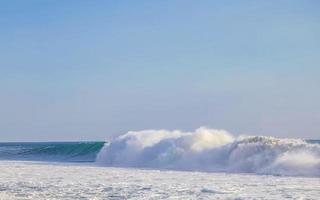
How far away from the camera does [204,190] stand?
1135cm

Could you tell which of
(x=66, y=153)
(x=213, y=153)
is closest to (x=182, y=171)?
(x=213, y=153)

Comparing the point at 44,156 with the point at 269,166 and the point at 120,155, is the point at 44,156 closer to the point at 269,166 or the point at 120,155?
the point at 120,155

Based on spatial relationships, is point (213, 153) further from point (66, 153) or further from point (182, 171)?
point (66, 153)

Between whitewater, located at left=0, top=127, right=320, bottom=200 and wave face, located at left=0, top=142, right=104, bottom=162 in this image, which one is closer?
whitewater, located at left=0, top=127, right=320, bottom=200

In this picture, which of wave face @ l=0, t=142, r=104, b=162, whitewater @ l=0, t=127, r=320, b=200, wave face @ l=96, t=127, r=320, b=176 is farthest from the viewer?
wave face @ l=0, t=142, r=104, b=162

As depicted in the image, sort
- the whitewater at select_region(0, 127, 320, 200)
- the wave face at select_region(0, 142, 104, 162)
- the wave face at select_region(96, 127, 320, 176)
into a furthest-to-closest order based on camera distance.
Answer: the wave face at select_region(0, 142, 104, 162)
the wave face at select_region(96, 127, 320, 176)
the whitewater at select_region(0, 127, 320, 200)

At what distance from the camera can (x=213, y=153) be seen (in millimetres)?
22062

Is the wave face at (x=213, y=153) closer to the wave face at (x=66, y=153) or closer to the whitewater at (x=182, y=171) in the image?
the whitewater at (x=182, y=171)

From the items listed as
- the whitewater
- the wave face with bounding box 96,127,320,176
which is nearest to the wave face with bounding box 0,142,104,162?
the whitewater

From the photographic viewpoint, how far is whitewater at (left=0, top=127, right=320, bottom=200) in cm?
1108

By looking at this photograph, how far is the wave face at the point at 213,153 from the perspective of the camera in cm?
1792

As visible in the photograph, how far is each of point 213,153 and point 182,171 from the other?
4160 millimetres

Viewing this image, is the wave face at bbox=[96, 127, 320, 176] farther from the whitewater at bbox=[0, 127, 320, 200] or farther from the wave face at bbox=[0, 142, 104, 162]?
the wave face at bbox=[0, 142, 104, 162]

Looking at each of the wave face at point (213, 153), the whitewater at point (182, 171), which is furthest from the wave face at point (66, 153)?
the wave face at point (213, 153)
